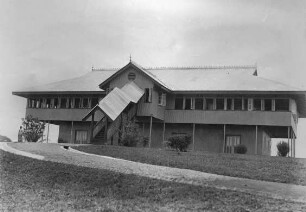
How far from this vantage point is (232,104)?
3484 centimetres

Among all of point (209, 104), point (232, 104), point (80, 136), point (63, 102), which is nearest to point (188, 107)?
point (209, 104)

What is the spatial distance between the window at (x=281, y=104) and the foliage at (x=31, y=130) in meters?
18.8

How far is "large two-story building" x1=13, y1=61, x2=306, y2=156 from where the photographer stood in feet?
108

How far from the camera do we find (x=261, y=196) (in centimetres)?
1202

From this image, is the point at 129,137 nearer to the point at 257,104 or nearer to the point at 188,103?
the point at 188,103

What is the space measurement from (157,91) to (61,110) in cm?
973

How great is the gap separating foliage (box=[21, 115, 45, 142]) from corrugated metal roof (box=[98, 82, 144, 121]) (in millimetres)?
6446

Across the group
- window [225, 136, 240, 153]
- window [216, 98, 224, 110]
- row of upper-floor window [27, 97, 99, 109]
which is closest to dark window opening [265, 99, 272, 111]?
window [225, 136, 240, 153]

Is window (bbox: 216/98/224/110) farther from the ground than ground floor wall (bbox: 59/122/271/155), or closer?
farther from the ground

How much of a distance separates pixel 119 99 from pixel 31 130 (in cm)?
761

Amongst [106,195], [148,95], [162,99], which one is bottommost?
[106,195]

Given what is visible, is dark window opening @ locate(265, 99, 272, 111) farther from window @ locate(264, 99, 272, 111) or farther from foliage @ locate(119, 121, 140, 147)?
foliage @ locate(119, 121, 140, 147)

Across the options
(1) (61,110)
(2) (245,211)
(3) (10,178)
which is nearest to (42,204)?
(3) (10,178)

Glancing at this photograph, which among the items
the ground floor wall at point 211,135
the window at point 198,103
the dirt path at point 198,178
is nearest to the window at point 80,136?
the ground floor wall at point 211,135
